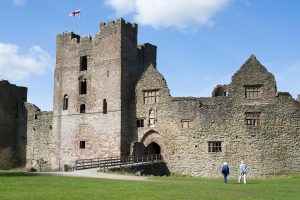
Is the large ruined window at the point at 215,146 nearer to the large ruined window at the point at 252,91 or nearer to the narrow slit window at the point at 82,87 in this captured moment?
the large ruined window at the point at 252,91

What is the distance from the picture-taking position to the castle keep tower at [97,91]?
4478 cm

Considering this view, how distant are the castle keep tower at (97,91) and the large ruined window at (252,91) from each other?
36.0 feet

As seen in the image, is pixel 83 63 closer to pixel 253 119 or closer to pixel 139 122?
pixel 139 122

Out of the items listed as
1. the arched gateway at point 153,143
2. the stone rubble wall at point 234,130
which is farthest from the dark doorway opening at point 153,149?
the stone rubble wall at point 234,130

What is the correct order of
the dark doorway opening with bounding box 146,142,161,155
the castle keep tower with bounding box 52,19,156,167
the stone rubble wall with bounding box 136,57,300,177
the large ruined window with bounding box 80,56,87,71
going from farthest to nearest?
the large ruined window with bounding box 80,56,87,71, the castle keep tower with bounding box 52,19,156,167, the dark doorway opening with bounding box 146,142,161,155, the stone rubble wall with bounding box 136,57,300,177

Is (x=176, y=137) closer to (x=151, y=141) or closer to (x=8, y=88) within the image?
(x=151, y=141)

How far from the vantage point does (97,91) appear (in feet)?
152

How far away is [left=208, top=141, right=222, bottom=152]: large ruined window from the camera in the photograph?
4081 centimetres

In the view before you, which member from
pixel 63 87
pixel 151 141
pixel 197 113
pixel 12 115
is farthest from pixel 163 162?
pixel 12 115

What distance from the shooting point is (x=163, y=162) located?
1676 inches

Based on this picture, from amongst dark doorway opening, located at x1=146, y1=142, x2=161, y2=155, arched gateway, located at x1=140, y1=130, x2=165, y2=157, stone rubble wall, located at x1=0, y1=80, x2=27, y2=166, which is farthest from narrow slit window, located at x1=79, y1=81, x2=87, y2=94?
stone rubble wall, located at x1=0, y1=80, x2=27, y2=166

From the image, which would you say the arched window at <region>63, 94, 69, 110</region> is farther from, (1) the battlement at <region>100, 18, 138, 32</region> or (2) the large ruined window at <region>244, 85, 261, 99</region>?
(2) the large ruined window at <region>244, 85, 261, 99</region>

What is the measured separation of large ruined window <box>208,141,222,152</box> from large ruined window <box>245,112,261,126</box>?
2948mm

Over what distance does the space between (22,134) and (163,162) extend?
2071 centimetres
